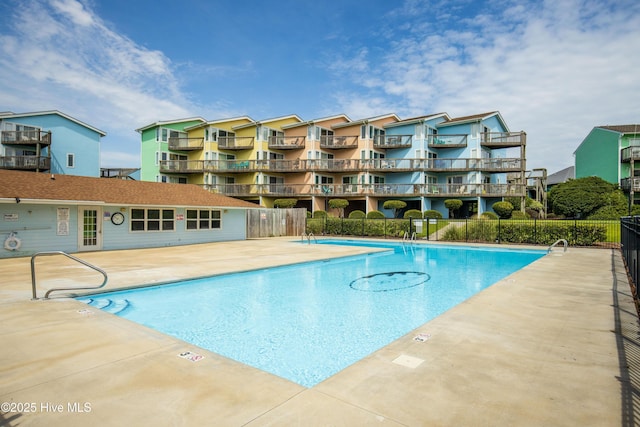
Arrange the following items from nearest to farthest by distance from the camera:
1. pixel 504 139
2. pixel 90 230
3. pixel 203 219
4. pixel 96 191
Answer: pixel 90 230 < pixel 96 191 < pixel 203 219 < pixel 504 139

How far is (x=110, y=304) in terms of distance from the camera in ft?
28.5

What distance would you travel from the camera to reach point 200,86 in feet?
103

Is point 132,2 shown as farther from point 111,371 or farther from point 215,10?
point 111,371

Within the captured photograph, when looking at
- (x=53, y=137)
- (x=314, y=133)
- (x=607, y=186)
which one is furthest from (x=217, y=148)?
(x=607, y=186)

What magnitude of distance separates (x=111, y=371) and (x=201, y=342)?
250 centimetres

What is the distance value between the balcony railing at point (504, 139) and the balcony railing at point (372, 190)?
5.42 metres

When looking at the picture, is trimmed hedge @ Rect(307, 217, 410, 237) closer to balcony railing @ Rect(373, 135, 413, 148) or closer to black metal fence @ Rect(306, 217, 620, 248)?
black metal fence @ Rect(306, 217, 620, 248)

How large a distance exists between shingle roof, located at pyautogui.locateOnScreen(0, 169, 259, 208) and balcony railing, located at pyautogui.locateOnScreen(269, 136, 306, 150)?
18305 mm

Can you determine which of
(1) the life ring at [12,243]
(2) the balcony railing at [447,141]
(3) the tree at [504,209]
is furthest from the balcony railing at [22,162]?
(3) the tree at [504,209]

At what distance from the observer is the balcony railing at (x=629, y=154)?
1431 inches

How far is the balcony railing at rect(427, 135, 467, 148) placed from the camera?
39.6 m

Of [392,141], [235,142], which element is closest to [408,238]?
[392,141]

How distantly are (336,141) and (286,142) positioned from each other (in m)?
5.90

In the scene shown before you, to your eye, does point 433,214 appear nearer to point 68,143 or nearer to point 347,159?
point 347,159
